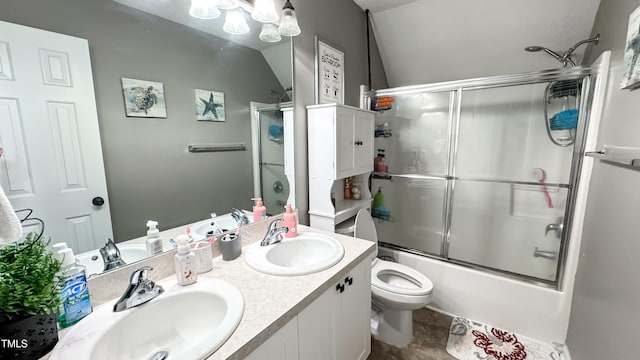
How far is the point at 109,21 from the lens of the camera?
0.89 meters

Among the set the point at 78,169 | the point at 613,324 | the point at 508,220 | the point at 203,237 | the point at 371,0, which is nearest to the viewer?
the point at 78,169

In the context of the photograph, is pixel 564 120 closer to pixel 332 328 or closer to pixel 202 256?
pixel 332 328

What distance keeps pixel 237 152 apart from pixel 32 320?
0.90 m

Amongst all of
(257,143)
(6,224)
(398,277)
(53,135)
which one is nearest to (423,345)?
(398,277)

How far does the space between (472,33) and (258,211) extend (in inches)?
85.5

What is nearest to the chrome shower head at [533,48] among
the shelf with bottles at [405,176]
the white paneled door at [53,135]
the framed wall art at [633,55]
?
the framed wall art at [633,55]

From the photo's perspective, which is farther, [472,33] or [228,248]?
[472,33]

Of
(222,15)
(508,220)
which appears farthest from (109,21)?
(508,220)

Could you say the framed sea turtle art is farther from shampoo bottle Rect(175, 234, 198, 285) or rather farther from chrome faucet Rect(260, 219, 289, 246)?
chrome faucet Rect(260, 219, 289, 246)

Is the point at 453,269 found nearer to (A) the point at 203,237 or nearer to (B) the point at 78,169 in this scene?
(A) the point at 203,237

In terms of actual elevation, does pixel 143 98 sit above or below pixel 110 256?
above

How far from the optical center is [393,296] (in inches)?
64.6

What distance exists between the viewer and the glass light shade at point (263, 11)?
1249 mm

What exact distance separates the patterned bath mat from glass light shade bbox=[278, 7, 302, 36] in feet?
7.18
